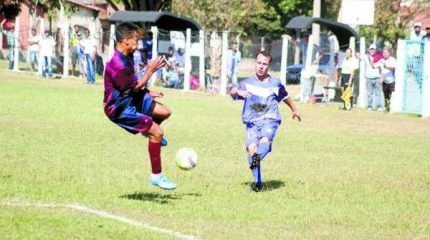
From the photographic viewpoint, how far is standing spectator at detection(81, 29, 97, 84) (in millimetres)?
38438

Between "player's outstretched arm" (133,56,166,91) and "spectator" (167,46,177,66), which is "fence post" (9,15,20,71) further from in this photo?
"player's outstretched arm" (133,56,166,91)

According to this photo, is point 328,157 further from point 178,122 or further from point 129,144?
point 178,122

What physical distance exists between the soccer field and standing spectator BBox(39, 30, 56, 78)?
1740 centimetres

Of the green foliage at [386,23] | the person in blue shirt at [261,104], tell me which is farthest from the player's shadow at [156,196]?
the green foliage at [386,23]

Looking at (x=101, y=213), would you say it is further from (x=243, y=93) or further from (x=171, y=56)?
(x=171, y=56)

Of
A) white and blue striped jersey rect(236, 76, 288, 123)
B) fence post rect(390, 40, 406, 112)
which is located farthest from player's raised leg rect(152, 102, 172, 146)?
fence post rect(390, 40, 406, 112)

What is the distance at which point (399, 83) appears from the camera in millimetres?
29406

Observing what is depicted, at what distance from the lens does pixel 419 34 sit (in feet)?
102

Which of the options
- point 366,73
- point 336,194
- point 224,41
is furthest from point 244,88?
point 224,41

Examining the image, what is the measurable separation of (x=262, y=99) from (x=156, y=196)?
1963mm

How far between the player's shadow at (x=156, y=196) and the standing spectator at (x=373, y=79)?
63.2 feet

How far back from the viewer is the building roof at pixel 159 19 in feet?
126

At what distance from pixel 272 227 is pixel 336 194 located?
8.88 feet

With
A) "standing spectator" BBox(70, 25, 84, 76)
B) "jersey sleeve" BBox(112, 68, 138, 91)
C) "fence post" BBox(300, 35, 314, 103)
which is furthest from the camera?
"standing spectator" BBox(70, 25, 84, 76)
